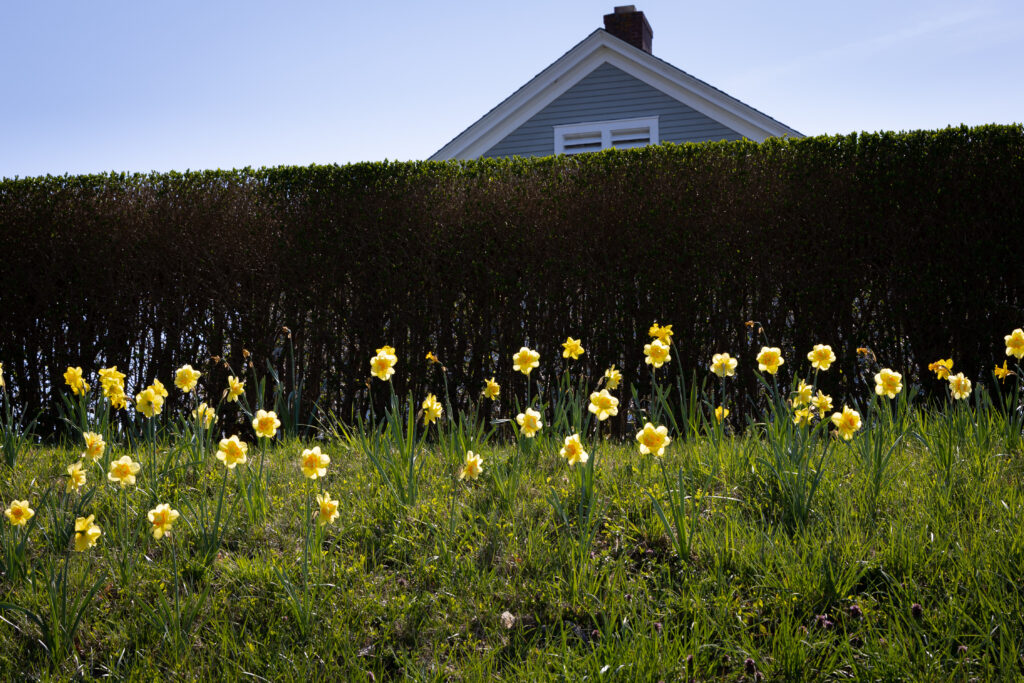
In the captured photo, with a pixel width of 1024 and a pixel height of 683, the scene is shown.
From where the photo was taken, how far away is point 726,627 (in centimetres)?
241

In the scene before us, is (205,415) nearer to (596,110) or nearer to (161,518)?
(161,518)

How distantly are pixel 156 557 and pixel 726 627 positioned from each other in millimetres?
2205

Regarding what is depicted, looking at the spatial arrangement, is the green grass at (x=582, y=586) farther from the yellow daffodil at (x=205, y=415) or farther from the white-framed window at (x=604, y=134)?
the white-framed window at (x=604, y=134)

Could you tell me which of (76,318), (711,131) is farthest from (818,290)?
(711,131)

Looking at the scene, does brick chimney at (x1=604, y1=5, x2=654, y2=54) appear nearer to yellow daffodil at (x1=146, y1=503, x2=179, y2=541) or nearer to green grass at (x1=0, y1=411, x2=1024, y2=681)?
green grass at (x1=0, y1=411, x2=1024, y2=681)

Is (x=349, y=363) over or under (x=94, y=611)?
over

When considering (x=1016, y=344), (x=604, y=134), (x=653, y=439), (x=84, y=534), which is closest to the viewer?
(x=84, y=534)

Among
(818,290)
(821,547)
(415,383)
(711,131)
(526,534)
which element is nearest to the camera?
(821,547)

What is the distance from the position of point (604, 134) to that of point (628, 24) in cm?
269

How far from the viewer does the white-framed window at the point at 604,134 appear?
475 inches

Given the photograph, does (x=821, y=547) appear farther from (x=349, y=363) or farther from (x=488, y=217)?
(x=349, y=363)

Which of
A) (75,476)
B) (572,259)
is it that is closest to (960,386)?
(572,259)

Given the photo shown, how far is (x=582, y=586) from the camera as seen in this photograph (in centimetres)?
259

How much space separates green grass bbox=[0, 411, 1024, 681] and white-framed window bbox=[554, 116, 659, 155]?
9.51m
